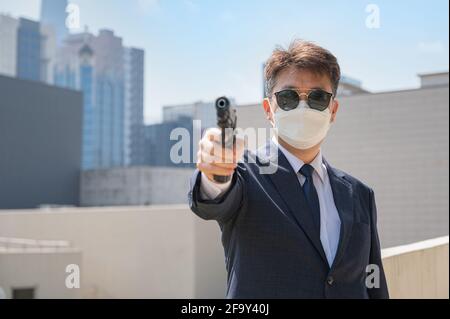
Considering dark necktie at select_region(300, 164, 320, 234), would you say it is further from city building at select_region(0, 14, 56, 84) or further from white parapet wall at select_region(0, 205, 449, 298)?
city building at select_region(0, 14, 56, 84)

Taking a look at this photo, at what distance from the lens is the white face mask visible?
158 centimetres

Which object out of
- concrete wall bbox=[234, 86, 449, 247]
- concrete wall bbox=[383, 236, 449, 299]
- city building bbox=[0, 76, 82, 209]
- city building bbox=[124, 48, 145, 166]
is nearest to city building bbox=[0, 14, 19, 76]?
city building bbox=[124, 48, 145, 166]

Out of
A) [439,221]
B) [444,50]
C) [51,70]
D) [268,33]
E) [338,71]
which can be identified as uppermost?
[51,70]

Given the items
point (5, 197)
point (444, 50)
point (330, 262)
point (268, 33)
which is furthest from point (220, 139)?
point (5, 197)

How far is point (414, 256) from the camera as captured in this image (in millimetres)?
4020

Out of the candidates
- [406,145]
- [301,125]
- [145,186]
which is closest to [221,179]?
[301,125]

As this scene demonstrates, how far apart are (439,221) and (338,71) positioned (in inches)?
378

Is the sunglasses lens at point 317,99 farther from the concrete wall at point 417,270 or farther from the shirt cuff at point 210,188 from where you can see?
the concrete wall at point 417,270

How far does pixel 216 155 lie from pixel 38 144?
35453mm

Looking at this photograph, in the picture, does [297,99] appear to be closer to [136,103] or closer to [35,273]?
[35,273]

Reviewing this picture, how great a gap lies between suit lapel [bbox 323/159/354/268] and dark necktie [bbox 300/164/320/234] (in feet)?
0.25

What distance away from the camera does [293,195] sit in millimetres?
1550

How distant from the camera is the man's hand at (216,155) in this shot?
1.22m
